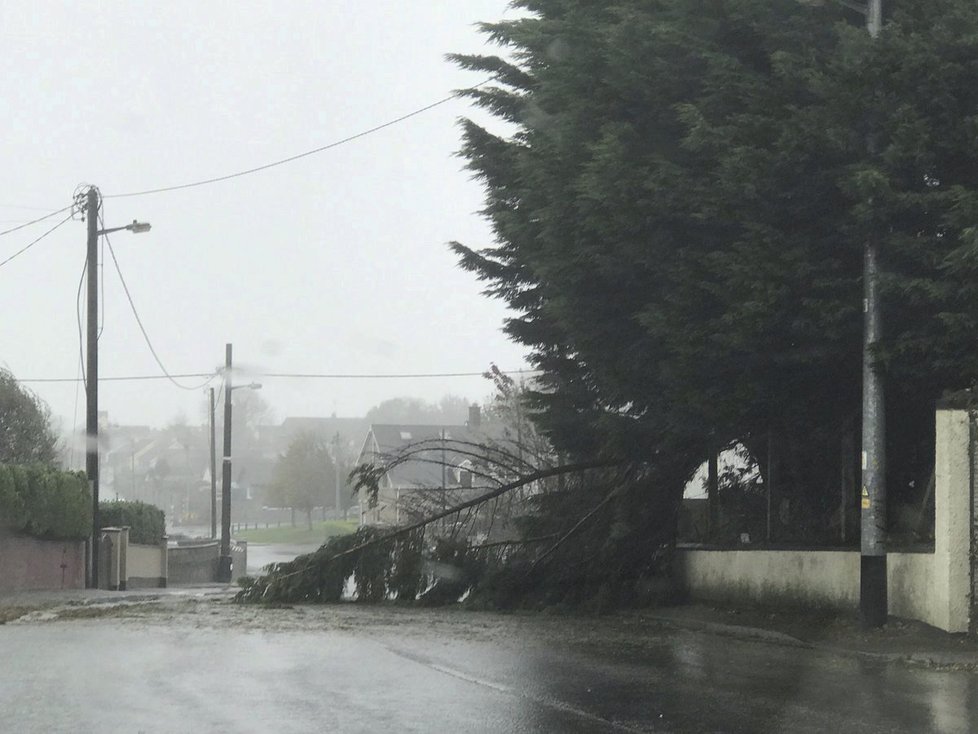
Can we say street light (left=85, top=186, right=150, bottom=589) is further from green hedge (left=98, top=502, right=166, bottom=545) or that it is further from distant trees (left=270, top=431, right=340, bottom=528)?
distant trees (left=270, top=431, right=340, bottom=528)

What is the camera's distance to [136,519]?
39.5 meters

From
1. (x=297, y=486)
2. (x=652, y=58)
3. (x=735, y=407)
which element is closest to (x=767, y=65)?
(x=652, y=58)

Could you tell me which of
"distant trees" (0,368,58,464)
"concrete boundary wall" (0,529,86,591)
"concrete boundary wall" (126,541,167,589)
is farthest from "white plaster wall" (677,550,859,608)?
→ "distant trees" (0,368,58,464)

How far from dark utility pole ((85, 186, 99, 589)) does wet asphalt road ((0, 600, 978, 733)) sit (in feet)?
47.9

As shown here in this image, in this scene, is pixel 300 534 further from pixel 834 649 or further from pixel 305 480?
pixel 834 649

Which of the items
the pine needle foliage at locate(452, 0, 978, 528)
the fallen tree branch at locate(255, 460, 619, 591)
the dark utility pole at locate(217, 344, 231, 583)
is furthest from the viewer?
the dark utility pole at locate(217, 344, 231, 583)

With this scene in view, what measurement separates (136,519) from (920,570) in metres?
30.2

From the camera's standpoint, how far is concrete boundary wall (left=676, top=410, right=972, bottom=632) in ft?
40.7

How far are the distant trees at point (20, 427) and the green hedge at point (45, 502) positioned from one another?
1359 cm

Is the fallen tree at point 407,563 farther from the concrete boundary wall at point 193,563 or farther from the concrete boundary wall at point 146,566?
the concrete boundary wall at point 193,563

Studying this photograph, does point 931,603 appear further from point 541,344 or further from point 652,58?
point 541,344

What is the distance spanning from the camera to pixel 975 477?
12352 millimetres

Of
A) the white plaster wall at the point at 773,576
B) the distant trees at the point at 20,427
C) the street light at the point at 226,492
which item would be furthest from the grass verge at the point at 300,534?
the white plaster wall at the point at 773,576

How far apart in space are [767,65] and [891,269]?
8.67ft
